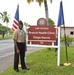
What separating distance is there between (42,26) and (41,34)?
383 mm

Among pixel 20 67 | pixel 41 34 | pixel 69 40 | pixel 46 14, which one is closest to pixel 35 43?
pixel 41 34

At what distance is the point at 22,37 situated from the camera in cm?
1099

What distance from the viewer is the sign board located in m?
12.6

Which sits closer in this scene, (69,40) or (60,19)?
(60,19)

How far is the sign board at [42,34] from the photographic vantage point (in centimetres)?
1259

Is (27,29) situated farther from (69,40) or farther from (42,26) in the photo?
(69,40)

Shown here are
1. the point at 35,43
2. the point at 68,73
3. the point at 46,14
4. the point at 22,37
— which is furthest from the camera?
the point at 46,14

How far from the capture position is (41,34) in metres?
12.6

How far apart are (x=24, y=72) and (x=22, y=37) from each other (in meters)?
1.39

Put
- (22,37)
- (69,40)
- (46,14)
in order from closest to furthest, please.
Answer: (22,37)
(46,14)
(69,40)

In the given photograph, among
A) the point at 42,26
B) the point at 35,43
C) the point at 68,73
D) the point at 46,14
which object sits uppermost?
the point at 46,14

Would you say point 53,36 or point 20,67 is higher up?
point 53,36

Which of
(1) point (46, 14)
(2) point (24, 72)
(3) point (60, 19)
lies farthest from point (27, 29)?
(1) point (46, 14)

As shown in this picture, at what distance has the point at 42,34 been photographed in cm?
1262
